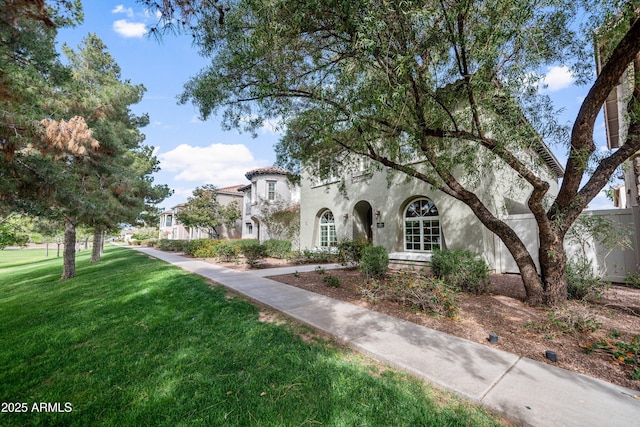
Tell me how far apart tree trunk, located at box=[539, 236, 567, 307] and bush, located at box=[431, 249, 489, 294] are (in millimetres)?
1380

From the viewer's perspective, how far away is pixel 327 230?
16.8m

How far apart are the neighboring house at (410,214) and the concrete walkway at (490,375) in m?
5.36

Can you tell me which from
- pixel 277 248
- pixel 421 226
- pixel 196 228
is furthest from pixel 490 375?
pixel 196 228

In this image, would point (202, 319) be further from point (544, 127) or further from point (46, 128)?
point (544, 127)

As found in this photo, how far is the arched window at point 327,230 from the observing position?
53.6 feet

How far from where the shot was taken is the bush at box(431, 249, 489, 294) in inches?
270

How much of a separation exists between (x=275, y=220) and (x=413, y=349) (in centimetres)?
1782

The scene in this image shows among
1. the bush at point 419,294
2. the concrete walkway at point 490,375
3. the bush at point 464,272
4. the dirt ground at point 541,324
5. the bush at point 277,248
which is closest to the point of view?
the concrete walkway at point 490,375

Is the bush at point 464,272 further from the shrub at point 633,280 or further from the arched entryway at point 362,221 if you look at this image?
the arched entryway at point 362,221

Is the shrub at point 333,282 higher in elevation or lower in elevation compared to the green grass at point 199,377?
higher

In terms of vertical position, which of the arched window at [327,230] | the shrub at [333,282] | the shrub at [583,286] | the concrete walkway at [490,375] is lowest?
the concrete walkway at [490,375]

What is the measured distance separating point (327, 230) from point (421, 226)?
6.38 meters

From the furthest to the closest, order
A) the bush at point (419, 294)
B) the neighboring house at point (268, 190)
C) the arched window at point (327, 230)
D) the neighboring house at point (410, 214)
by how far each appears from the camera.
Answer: the neighboring house at point (268, 190) < the arched window at point (327, 230) < the neighboring house at point (410, 214) < the bush at point (419, 294)

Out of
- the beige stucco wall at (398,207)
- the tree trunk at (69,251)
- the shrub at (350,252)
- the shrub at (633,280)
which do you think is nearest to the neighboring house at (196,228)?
the tree trunk at (69,251)
